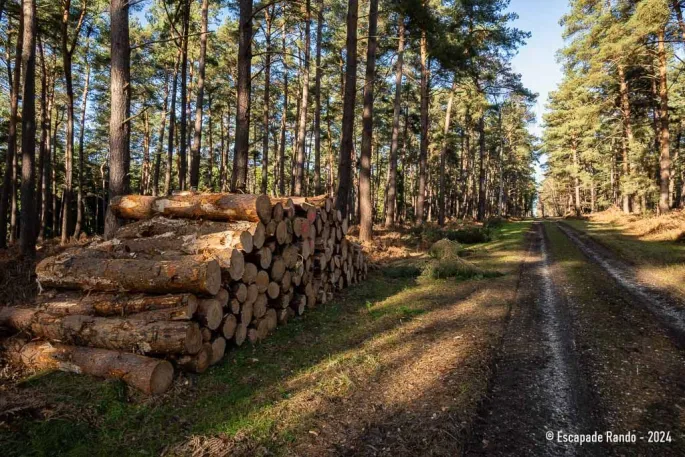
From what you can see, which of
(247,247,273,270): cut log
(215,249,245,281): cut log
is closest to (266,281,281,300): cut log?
(247,247,273,270): cut log

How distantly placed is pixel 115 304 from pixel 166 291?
2.29ft

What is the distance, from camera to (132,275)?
5.26 metres

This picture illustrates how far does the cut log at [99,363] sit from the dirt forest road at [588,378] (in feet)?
11.5

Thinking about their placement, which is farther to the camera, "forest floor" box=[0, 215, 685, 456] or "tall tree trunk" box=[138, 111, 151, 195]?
"tall tree trunk" box=[138, 111, 151, 195]

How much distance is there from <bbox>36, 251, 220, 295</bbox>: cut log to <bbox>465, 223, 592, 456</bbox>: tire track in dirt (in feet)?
12.2

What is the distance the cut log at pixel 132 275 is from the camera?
16.6 feet

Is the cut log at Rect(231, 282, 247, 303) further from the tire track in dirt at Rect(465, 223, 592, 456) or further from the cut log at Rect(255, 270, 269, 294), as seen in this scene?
the tire track in dirt at Rect(465, 223, 592, 456)

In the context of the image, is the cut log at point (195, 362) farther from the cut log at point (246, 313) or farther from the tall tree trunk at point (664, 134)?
the tall tree trunk at point (664, 134)

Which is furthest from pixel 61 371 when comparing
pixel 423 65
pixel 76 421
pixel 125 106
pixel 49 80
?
pixel 49 80

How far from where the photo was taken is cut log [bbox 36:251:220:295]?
16.6 feet

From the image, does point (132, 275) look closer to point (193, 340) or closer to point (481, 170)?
point (193, 340)

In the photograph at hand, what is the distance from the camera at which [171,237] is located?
6.27 metres

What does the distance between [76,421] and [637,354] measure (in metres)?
6.83

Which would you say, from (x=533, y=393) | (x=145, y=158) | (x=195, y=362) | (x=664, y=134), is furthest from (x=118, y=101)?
(x=145, y=158)
